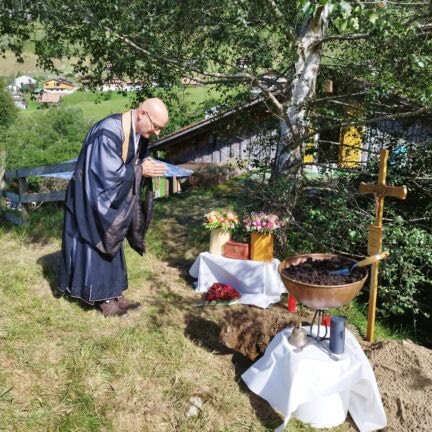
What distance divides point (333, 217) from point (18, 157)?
88.7ft

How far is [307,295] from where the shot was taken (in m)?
3.02

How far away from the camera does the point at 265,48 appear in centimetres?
709

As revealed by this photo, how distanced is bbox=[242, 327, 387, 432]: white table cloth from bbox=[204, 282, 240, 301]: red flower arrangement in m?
1.73

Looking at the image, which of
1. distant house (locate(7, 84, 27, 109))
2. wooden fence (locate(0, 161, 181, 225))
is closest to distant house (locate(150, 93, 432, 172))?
wooden fence (locate(0, 161, 181, 225))

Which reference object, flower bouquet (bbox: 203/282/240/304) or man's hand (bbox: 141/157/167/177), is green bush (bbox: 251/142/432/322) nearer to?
flower bouquet (bbox: 203/282/240/304)

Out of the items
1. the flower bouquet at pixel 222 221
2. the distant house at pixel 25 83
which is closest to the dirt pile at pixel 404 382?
the flower bouquet at pixel 222 221

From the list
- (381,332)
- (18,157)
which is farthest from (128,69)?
(18,157)

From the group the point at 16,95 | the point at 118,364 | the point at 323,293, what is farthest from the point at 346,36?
the point at 16,95

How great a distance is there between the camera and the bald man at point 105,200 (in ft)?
13.1

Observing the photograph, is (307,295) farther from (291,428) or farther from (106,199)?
(106,199)

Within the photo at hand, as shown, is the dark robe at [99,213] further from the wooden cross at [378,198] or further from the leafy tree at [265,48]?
the leafy tree at [265,48]

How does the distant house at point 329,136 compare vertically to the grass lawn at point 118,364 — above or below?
above

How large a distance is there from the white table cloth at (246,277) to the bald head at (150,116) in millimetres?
1914

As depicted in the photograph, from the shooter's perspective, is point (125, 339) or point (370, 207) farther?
point (370, 207)
